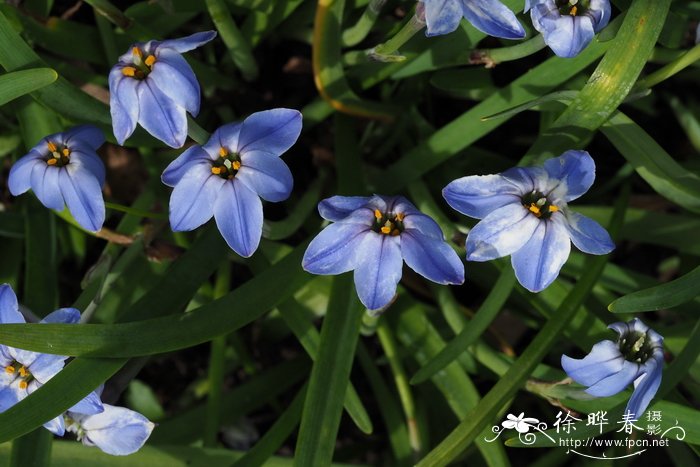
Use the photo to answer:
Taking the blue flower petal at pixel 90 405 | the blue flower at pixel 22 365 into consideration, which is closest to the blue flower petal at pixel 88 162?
the blue flower at pixel 22 365

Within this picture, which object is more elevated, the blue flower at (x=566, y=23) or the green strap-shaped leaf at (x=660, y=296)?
the blue flower at (x=566, y=23)

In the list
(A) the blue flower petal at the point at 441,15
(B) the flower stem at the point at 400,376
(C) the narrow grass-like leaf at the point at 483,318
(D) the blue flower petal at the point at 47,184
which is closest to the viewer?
(A) the blue flower petal at the point at 441,15

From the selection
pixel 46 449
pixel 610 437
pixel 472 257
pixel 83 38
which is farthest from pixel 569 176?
pixel 83 38

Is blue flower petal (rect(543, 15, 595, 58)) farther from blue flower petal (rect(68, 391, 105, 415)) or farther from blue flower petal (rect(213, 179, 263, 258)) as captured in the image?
blue flower petal (rect(68, 391, 105, 415))

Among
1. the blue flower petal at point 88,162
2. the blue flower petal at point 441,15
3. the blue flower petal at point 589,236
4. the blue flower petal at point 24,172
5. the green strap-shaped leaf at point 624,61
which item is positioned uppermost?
the blue flower petal at point 24,172

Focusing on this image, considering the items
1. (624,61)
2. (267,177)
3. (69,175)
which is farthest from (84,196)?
(624,61)

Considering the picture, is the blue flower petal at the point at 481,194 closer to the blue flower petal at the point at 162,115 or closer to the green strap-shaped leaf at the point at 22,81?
the blue flower petal at the point at 162,115

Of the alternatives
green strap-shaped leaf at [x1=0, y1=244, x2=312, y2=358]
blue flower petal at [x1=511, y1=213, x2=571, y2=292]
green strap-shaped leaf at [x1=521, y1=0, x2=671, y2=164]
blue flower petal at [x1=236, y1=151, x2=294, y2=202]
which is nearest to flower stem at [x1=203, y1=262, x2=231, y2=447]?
green strap-shaped leaf at [x1=0, y1=244, x2=312, y2=358]
